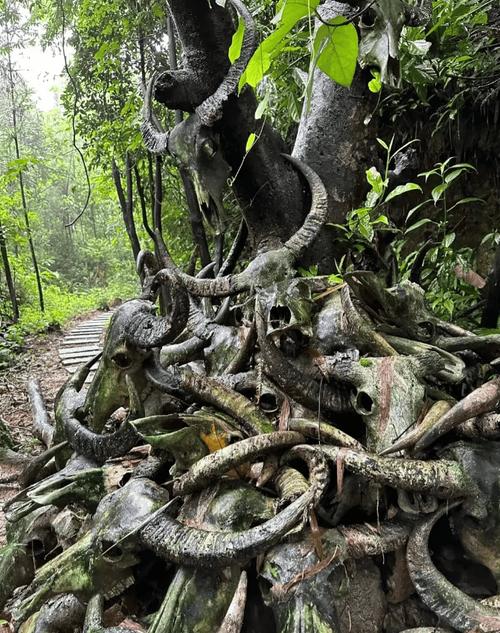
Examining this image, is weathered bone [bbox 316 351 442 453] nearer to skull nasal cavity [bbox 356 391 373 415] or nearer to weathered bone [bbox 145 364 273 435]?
skull nasal cavity [bbox 356 391 373 415]

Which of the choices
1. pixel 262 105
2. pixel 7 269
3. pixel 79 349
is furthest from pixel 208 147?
pixel 7 269

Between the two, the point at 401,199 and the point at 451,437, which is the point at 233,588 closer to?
the point at 451,437

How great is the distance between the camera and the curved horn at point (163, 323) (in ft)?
6.60

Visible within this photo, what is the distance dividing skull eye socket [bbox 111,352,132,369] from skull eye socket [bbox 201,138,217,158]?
1.16 m

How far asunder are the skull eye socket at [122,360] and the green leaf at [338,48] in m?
1.67

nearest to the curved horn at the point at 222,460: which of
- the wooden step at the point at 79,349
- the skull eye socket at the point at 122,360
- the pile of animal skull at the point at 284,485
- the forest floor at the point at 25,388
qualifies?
the pile of animal skull at the point at 284,485

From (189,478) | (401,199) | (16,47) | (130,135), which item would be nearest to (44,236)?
(16,47)

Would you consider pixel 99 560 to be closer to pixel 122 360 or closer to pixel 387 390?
pixel 122 360

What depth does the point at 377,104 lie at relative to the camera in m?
3.04

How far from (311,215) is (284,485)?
5.27 ft

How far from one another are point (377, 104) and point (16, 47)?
10730 mm

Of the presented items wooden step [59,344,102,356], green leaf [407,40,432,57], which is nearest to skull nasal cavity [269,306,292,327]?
green leaf [407,40,432,57]

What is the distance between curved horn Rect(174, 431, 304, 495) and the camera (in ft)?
5.14

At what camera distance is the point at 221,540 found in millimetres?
1386
